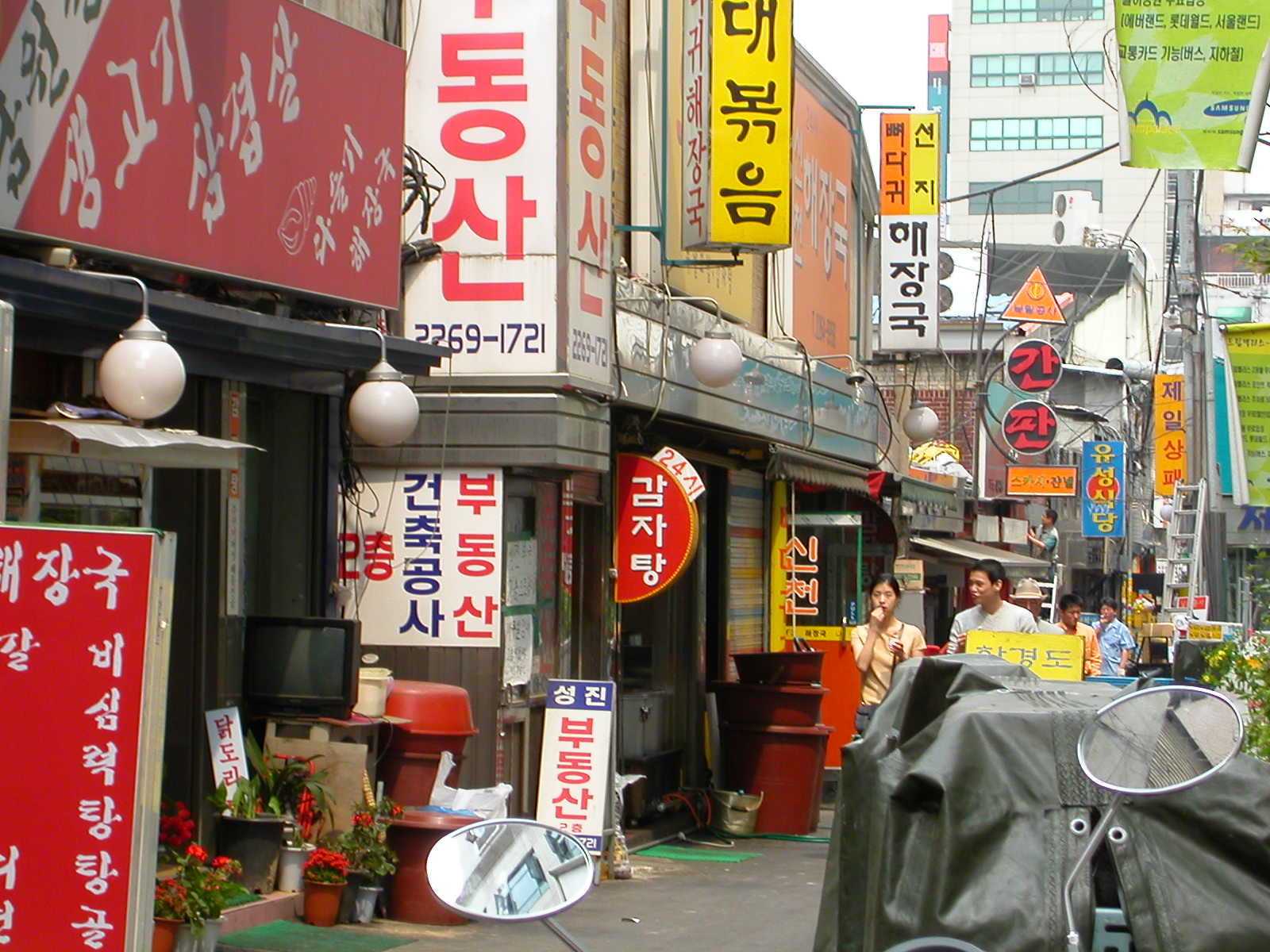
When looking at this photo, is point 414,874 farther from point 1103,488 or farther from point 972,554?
point 1103,488

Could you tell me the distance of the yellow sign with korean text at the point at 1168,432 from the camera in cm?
3516

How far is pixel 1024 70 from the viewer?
84938 mm

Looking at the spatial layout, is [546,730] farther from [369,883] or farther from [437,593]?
[369,883]

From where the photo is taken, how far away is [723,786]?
16.2 meters

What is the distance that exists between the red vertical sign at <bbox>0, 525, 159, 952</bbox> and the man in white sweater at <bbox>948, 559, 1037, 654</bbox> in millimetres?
8290

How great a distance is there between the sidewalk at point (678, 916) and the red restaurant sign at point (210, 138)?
3.60 m

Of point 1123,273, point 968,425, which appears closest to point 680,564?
point 968,425

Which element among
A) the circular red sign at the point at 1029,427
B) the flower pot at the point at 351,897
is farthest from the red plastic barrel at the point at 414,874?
the circular red sign at the point at 1029,427

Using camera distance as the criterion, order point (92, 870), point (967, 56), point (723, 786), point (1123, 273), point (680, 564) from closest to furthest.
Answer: point (92, 870), point (680, 564), point (723, 786), point (1123, 273), point (967, 56)

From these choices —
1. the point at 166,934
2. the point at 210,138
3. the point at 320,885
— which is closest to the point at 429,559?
the point at 320,885

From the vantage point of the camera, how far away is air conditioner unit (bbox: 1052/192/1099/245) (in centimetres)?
6056

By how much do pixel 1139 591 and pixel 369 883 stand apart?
110 feet

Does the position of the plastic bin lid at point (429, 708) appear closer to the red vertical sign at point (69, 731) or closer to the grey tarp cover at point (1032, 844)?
the red vertical sign at point (69, 731)

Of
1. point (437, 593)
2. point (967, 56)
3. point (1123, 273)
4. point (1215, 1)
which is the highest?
point (967, 56)
